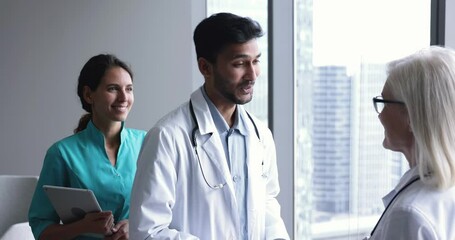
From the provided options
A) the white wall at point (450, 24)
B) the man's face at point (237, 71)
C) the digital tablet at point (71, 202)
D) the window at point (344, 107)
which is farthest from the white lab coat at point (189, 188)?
the window at point (344, 107)

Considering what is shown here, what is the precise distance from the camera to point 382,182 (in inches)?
107

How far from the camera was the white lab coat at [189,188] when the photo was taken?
1.61 meters

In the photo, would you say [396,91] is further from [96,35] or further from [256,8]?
[96,35]

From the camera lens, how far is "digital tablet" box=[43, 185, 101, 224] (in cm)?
186

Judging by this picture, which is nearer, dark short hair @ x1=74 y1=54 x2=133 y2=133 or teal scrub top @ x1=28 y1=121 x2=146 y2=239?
teal scrub top @ x1=28 y1=121 x2=146 y2=239

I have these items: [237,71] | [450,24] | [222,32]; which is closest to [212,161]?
[237,71]

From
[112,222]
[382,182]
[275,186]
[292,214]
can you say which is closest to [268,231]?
[275,186]

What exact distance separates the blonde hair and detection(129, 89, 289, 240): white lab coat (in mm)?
664

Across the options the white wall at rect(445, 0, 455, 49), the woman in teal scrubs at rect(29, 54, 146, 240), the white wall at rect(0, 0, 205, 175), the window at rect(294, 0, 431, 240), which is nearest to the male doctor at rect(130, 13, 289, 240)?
the woman in teal scrubs at rect(29, 54, 146, 240)

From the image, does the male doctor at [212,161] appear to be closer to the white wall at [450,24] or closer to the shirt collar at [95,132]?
the shirt collar at [95,132]

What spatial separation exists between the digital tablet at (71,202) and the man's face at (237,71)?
55 cm

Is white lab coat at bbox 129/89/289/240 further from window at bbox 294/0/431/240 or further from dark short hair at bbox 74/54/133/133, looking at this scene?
window at bbox 294/0/431/240

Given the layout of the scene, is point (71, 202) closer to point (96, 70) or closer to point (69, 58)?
point (96, 70)

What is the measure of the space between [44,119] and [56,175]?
1.71m
